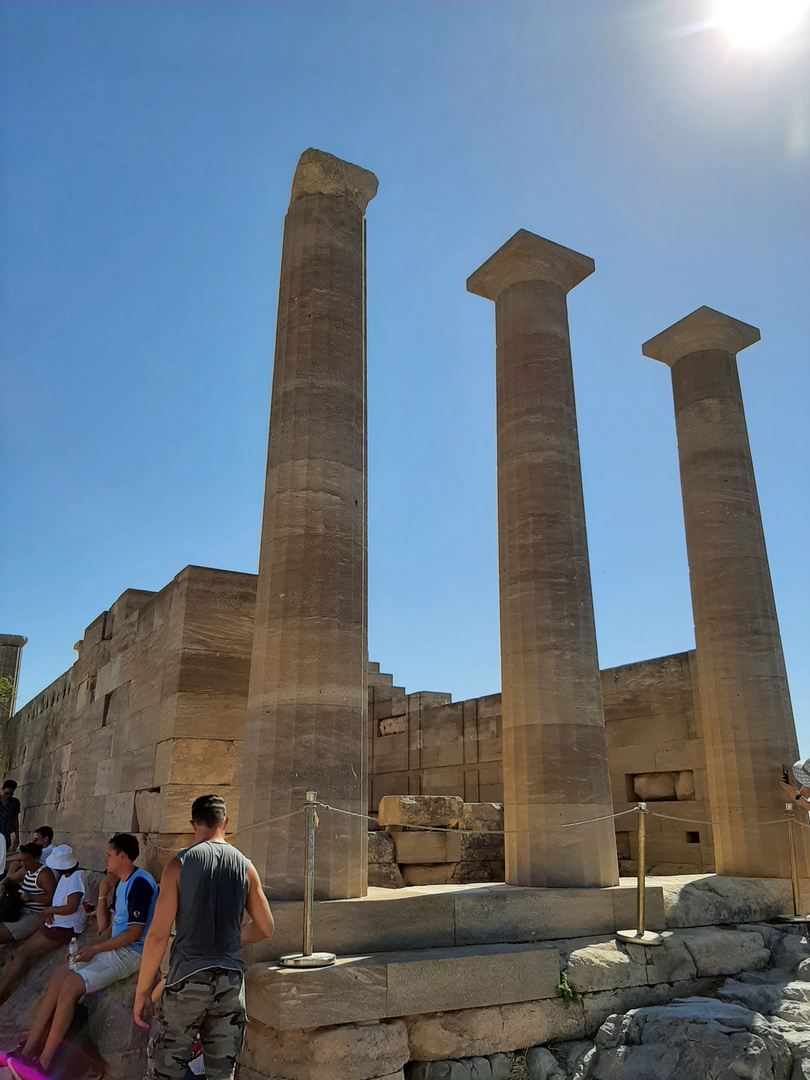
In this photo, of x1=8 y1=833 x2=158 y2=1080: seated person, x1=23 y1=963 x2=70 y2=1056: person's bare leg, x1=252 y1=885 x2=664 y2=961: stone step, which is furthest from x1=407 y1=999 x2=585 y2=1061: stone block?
x1=23 y1=963 x2=70 y2=1056: person's bare leg

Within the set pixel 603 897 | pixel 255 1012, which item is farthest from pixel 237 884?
pixel 603 897

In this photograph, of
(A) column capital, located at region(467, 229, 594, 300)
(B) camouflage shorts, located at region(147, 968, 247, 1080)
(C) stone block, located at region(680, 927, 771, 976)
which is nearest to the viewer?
(B) camouflage shorts, located at region(147, 968, 247, 1080)

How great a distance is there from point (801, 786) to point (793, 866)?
1.11 metres

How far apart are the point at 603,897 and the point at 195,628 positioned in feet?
18.0

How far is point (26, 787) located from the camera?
18391mm

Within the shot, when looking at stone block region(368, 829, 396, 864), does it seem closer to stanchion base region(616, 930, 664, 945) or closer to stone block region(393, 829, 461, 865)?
stone block region(393, 829, 461, 865)

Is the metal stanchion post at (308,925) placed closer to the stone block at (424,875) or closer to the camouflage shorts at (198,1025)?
the camouflage shorts at (198,1025)

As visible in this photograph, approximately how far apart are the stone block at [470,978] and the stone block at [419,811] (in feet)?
11.4

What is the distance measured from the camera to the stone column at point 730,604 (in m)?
11.3

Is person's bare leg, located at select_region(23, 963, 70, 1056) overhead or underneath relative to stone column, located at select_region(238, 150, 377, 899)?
underneath

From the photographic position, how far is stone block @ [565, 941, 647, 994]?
7426 millimetres

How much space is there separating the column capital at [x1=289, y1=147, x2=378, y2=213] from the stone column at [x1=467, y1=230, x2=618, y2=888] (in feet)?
8.44

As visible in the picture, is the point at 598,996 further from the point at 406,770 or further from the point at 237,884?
the point at 406,770

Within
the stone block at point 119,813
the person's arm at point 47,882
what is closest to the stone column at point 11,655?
the stone block at point 119,813
